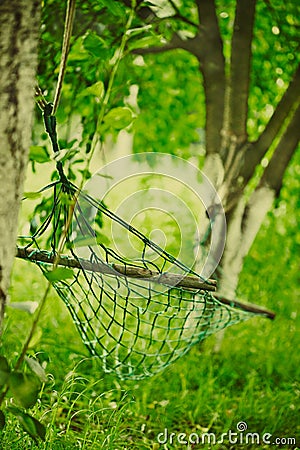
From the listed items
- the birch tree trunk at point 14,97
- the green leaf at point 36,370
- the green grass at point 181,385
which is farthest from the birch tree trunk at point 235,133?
the birch tree trunk at point 14,97

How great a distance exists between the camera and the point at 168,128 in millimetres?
3129

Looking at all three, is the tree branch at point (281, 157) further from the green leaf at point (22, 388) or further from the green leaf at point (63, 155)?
the green leaf at point (22, 388)

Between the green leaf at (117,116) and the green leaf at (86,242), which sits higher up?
the green leaf at (117,116)

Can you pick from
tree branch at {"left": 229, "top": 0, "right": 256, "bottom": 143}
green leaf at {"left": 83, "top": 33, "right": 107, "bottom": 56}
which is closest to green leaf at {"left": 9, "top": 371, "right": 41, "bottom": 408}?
green leaf at {"left": 83, "top": 33, "right": 107, "bottom": 56}

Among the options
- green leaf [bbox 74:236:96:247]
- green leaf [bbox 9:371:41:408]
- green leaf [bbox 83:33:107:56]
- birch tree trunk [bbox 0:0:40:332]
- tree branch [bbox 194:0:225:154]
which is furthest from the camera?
tree branch [bbox 194:0:225:154]

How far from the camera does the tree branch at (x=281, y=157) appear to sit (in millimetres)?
2516

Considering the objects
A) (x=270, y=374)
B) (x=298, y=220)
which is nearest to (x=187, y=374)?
(x=270, y=374)

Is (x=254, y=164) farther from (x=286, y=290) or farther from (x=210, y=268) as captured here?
(x=286, y=290)

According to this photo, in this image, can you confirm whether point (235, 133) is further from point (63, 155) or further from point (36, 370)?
point (36, 370)

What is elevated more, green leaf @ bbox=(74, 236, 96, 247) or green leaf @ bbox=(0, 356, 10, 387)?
green leaf @ bbox=(74, 236, 96, 247)

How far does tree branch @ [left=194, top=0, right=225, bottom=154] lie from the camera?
245cm

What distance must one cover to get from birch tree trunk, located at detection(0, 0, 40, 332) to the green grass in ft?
2.78

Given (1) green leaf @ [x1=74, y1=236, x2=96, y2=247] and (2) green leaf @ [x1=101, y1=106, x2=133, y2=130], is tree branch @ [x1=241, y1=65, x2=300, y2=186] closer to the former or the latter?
(2) green leaf @ [x1=101, y1=106, x2=133, y2=130]

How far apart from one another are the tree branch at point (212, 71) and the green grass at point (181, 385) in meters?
0.79
